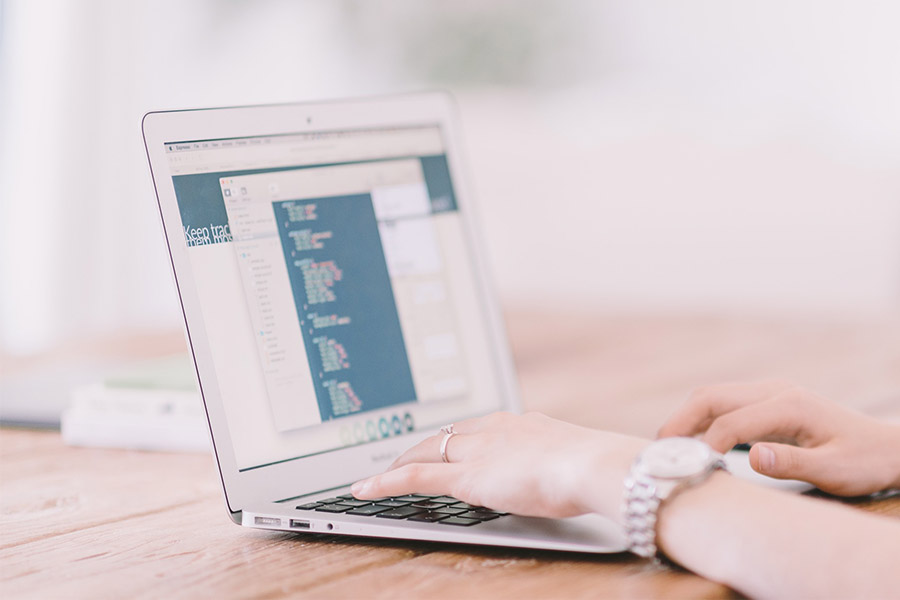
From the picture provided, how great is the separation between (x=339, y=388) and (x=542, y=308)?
1.67m

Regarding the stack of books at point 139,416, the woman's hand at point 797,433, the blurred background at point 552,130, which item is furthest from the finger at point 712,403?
the blurred background at point 552,130

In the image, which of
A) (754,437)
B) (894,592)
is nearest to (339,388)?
(754,437)

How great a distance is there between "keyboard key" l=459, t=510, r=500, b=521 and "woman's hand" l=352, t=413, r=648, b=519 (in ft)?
0.06

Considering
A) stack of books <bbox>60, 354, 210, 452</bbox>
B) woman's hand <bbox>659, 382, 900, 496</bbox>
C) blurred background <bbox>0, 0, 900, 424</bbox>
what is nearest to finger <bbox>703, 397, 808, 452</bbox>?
woman's hand <bbox>659, 382, 900, 496</bbox>

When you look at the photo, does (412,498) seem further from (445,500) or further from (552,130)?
(552,130)

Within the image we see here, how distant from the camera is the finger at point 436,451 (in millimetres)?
818

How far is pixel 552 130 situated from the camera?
17.9 ft

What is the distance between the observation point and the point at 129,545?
2.76 feet

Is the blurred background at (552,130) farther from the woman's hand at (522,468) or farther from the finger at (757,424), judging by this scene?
the woman's hand at (522,468)

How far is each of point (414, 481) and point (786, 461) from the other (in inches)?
13.1

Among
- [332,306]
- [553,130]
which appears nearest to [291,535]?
[332,306]

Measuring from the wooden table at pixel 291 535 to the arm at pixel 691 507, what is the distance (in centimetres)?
4

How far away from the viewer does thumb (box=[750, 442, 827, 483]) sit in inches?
34.6

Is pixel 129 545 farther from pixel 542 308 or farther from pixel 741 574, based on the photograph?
pixel 542 308
